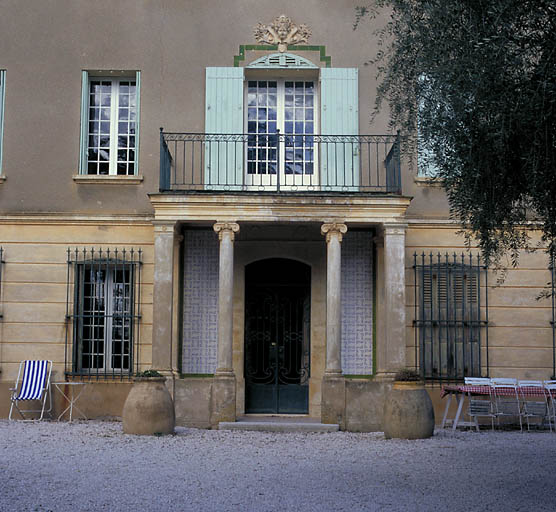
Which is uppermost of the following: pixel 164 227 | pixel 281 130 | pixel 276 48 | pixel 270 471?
pixel 276 48

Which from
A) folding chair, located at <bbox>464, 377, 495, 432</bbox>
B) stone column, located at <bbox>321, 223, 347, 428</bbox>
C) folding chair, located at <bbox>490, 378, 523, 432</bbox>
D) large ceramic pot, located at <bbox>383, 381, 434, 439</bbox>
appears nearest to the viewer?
large ceramic pot, located at <bbox>383, 381, 434, 439</bbox>

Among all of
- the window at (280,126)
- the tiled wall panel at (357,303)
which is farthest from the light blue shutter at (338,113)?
the tiled wall panel at (357,303)

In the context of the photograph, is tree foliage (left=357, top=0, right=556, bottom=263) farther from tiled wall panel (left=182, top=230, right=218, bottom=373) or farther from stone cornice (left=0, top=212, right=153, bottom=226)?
stone cornice (left=0, top=212, right=153, bottom=226)

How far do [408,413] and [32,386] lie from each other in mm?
5860

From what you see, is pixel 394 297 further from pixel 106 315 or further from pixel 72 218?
pixel 72 218

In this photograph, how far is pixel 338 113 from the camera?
45.6 ft

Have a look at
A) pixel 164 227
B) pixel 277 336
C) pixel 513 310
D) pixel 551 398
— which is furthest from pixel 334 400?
pixel 164 227

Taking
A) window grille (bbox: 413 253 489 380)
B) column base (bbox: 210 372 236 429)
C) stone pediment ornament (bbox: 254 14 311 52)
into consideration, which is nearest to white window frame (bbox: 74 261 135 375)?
column base (bbox: 210 372 236 429)

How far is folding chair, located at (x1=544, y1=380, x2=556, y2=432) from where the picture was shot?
12406mm

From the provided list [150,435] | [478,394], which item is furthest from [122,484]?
[478,394]

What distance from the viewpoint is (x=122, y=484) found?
765cm

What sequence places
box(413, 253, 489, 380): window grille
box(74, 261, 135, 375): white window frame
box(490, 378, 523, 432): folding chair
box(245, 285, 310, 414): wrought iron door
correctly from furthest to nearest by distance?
box(245, 285, 310, 414): wrought iron door
box(74, 261, 135, 375): white window frame
box(413, 253, 489, 380): window grille
box(490, 378, 523, 432): folding chair

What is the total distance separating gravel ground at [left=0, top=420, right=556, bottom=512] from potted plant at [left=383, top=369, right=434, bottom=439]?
0.19m

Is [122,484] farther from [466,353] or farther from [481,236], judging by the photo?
[466,353]
